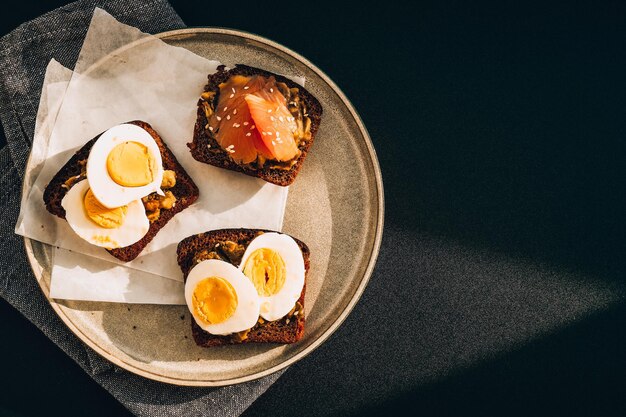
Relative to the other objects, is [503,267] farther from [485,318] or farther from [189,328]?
[189,328]

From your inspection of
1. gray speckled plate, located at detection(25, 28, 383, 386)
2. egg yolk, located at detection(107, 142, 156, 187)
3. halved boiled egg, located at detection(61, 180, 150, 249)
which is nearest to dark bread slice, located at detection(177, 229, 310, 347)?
gray speckled plate, located at detection(25, 28, 383, 386)

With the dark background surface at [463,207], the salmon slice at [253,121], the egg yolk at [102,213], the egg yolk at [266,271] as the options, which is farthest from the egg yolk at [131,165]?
the dark background surface at [463,207]

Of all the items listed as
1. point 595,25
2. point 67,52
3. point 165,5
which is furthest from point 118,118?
point 595,25

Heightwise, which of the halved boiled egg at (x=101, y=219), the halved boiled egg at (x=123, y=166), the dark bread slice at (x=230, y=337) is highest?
the halved boiled egg at (x=123, y=166)

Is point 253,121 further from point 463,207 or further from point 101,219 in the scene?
point 463,207

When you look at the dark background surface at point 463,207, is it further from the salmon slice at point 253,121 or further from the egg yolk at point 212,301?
the egg yolk at point 212,301

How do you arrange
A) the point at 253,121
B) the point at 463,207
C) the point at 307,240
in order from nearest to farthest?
the point at 253,121 → the point at 307,240 → the point at 463,207

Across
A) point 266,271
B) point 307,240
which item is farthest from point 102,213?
point 307,240
